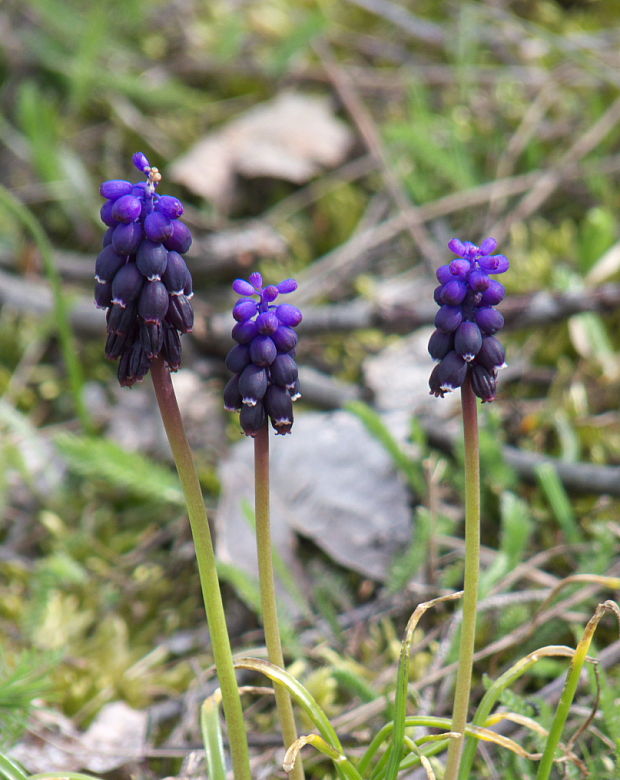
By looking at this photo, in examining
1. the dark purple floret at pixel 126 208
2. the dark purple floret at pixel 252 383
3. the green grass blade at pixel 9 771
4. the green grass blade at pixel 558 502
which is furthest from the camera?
the green grass blade at pixel 558 502

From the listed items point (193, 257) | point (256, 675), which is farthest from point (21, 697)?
point (193, 257)

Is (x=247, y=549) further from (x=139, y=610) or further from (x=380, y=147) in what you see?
(x=380, y=147)

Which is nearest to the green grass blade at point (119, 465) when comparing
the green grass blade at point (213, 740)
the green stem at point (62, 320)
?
the green stem at point (62, 320)

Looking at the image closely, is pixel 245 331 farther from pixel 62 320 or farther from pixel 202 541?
pixel 62 320

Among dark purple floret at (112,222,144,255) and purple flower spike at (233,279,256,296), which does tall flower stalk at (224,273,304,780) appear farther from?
dark purple floret at (112,222,144,255)

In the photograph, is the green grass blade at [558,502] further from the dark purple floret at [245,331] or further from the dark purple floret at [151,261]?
the dark purple floret at [151,261]
